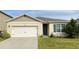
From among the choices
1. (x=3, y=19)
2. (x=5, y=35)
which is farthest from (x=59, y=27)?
(x=3, y=19)

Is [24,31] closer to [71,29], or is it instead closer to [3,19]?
[3,19]

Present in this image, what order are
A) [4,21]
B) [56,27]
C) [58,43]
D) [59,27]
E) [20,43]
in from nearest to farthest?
[58,43], [20,43], [4,21], [59,27], [56,27]

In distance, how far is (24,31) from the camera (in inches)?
732

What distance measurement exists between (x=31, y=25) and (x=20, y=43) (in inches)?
73.7

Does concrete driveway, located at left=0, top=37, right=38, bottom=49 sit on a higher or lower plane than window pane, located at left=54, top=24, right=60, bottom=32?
lower

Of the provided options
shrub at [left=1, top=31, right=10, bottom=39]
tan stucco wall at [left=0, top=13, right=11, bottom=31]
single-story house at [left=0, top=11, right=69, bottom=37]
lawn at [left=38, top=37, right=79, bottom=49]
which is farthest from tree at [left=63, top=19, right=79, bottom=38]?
tan stucco wall at [left=0, top=13, right=11, bottom=31]

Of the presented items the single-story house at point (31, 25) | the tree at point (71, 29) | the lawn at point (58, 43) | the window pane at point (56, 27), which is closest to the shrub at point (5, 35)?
the single-story house at point (31, 25)

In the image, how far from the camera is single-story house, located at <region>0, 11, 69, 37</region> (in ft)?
58.6

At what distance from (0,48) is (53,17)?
4.87 meters

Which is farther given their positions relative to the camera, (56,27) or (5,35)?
(56,27)

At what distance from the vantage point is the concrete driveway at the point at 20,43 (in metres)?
17.4

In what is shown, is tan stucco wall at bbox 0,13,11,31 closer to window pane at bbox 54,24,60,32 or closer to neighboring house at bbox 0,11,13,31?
neighboring house at bbox 0,11,13,31
